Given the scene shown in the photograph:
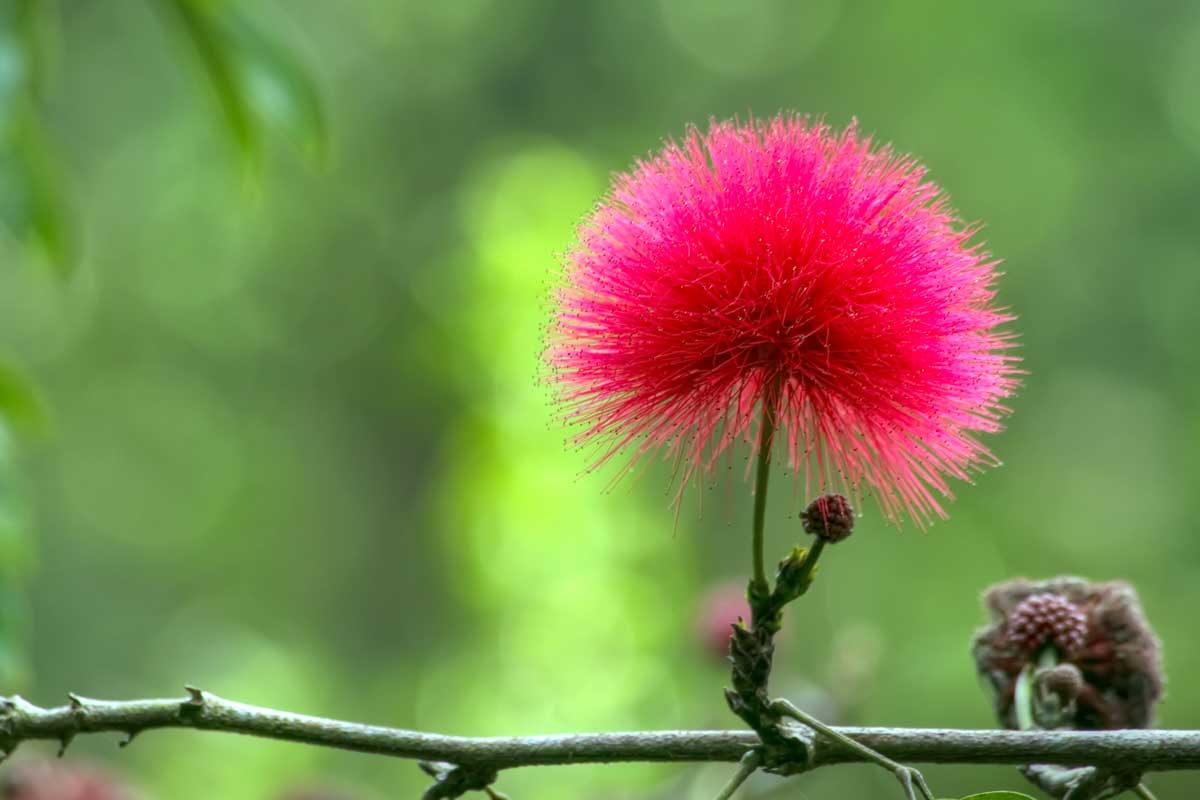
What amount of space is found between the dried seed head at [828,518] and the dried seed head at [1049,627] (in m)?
0.45

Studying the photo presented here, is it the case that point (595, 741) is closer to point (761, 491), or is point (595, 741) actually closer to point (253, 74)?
point (761, 491)

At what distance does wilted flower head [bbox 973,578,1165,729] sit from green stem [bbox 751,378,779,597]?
50cm

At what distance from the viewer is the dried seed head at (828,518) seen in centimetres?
159

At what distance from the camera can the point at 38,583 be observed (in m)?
16.6

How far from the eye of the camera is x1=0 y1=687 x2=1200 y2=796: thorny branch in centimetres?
152

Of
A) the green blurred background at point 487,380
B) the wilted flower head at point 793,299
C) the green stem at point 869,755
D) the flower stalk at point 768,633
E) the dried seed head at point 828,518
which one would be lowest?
the green stem at point 869,755

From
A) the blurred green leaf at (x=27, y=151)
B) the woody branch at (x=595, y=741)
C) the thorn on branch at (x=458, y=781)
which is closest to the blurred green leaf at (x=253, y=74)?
the blurred green leaf at (x=27, y=151)

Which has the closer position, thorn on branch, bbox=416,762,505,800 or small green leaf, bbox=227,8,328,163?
thorn on branch, bbox=416,762,505,800

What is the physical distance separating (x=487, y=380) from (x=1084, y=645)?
943 cm

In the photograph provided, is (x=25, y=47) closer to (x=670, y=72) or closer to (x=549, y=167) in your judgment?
(x=549, y=167)

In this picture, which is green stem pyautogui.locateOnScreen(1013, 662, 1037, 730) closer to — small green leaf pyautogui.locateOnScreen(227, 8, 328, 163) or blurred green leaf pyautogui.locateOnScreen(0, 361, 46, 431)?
small green leaf pyautogui.locateOnScreen(227, 8, 328, 163)

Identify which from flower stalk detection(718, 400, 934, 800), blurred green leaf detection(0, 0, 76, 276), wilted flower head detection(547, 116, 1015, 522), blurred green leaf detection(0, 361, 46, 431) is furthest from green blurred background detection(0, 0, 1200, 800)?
flower stalk detection(718, 400, 934, 800)

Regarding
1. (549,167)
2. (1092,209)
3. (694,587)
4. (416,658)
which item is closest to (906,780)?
(694,587)

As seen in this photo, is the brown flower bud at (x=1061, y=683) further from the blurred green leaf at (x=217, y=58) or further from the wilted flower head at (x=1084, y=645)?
the blurred green leaf at (x=217, y=58)
